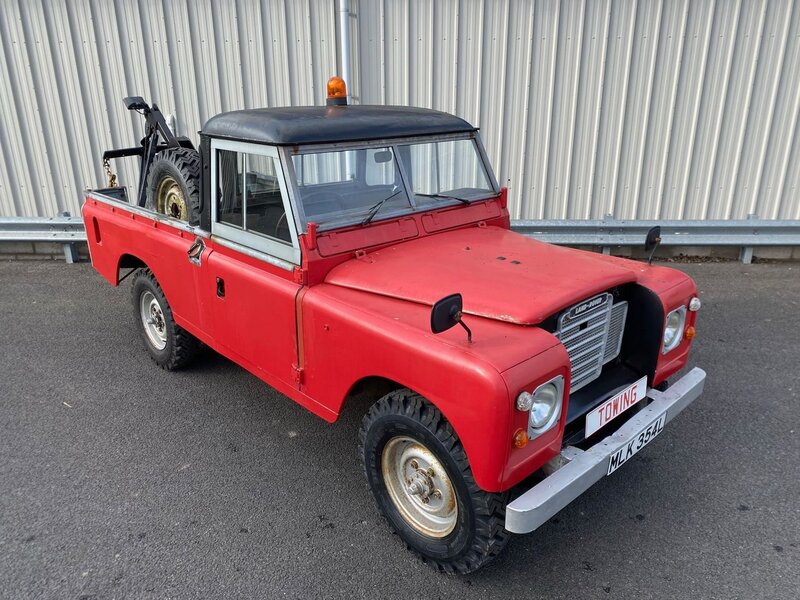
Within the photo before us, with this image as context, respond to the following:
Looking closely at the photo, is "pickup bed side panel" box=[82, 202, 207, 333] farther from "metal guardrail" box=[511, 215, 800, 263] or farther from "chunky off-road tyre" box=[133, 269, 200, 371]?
"metal guardrail" box=[511, 215, 800, 263]

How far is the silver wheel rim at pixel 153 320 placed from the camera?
189 inches

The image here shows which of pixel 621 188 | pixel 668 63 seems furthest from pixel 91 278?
pixel 668 63

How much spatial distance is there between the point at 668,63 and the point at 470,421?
593cm

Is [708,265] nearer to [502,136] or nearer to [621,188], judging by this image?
[621,188]

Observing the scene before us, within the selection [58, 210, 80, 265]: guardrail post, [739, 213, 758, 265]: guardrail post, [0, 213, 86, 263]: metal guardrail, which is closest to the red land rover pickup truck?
[0, 213, 86, 263]: metal guardrail

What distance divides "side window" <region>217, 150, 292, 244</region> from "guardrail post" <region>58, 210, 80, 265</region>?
4.74m

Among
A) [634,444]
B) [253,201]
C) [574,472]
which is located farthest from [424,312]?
[253,201]

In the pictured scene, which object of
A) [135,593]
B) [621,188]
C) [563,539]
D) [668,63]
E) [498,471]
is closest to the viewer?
[498,471]

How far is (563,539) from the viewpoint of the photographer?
10.2 feet

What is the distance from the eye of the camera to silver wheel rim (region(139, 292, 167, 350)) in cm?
480

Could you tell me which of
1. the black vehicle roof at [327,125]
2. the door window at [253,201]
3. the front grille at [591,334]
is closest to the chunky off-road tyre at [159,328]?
the door window at [253,201]

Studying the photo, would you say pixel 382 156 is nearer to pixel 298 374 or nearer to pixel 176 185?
pixel 298 374

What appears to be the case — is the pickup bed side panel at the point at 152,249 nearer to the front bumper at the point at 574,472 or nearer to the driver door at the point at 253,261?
the driver door at the point at 253,261

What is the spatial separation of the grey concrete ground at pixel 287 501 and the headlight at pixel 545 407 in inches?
33.6
